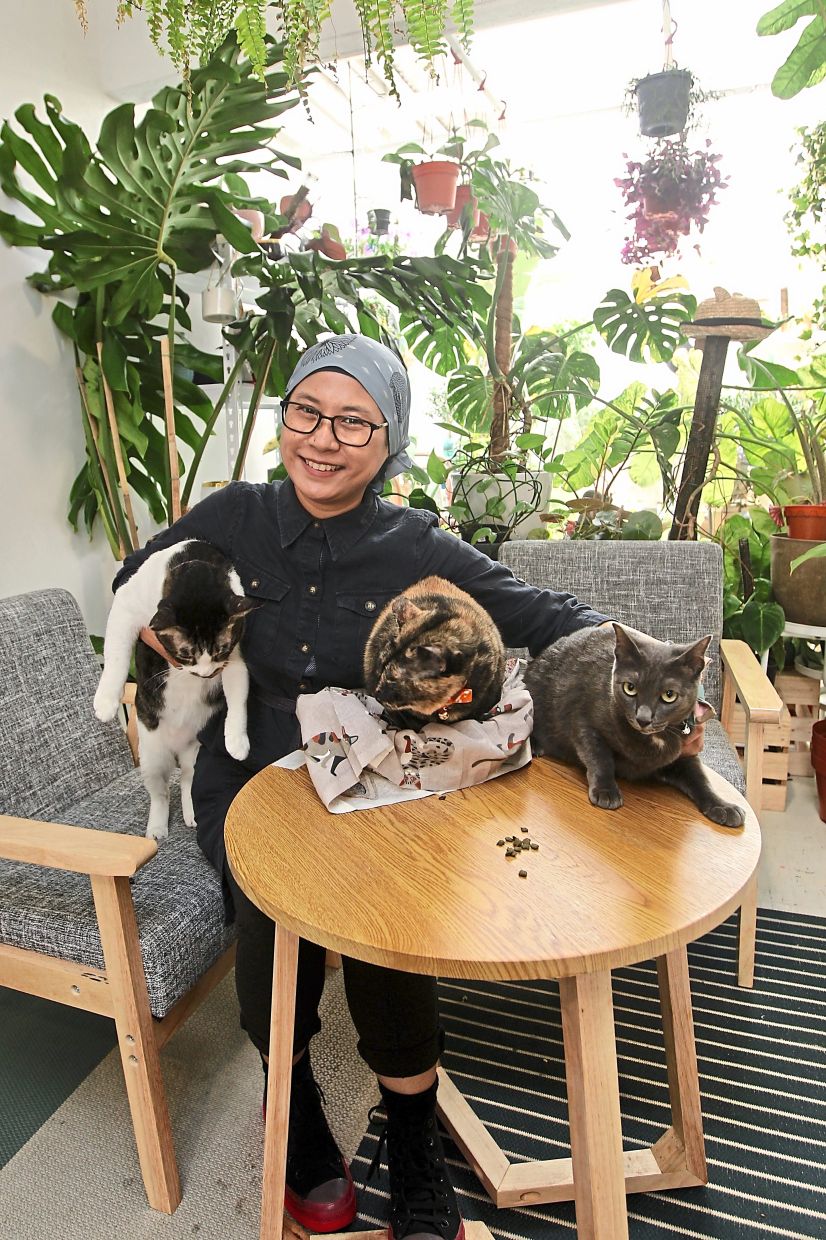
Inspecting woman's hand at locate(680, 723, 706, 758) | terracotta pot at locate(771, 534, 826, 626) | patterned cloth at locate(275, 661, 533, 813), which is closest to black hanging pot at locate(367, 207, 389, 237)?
terracotta pot at locate(771, 534, 826, 626)

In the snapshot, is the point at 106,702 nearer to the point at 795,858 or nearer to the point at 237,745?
the point at 237,745

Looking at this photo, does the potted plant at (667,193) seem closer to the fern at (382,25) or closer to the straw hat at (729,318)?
the straw hat at (729,318)

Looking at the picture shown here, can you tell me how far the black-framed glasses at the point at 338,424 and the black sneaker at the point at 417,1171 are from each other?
107cm

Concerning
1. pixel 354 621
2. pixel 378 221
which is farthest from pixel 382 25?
pixel 378 221

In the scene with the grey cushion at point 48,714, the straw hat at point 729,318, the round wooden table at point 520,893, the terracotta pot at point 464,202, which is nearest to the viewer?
the round wooden table at point 520,893

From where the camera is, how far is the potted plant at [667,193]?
2.62 metres

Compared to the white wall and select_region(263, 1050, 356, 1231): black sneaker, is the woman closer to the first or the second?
select_region(263, 1050, 356, 1231): black sneaker

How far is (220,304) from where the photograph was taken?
259 cm

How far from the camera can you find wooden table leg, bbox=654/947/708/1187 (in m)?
1.25

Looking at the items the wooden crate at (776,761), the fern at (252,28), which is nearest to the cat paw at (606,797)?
the fern at (252,28)

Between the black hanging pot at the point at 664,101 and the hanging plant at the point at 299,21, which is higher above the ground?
the black hanging pot at the point at 664,101

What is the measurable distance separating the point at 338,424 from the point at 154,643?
1.70ft

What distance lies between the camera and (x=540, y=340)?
2928 millimetres

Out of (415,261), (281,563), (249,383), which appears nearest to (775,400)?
(415,261)
